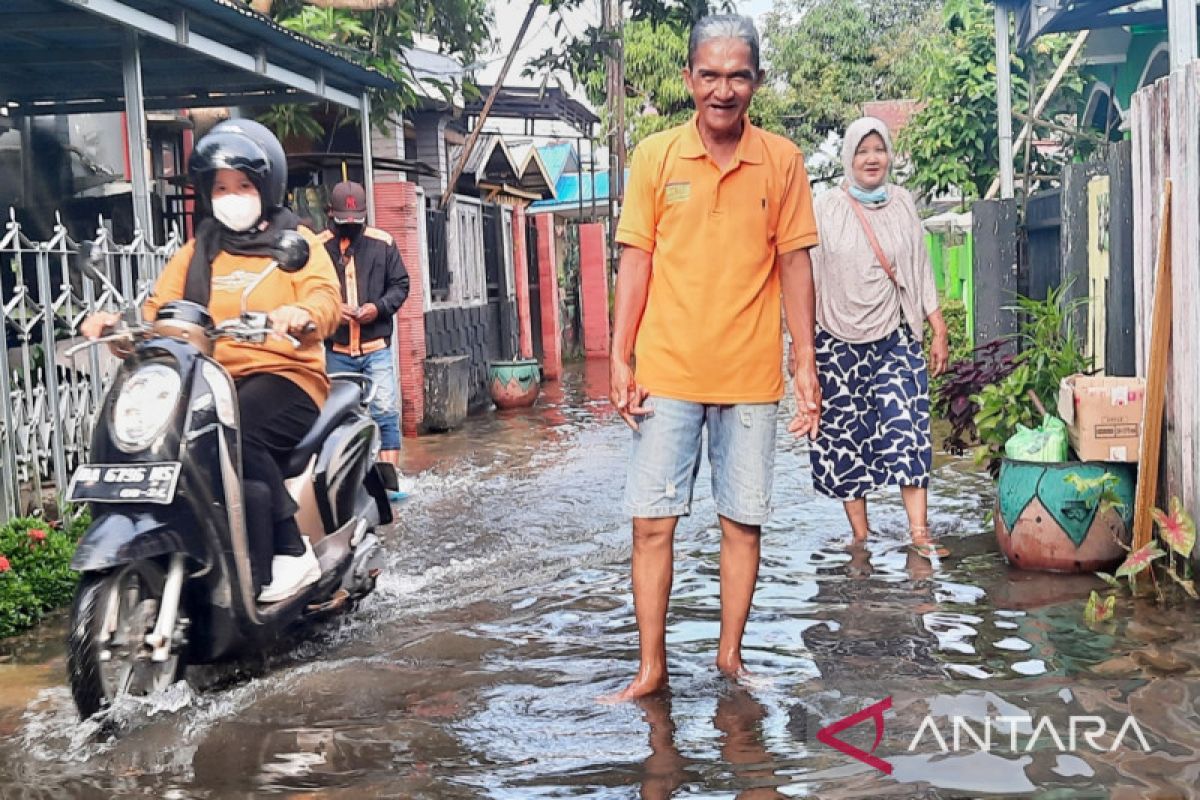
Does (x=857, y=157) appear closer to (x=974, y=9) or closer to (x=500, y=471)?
(x=500, y=471)

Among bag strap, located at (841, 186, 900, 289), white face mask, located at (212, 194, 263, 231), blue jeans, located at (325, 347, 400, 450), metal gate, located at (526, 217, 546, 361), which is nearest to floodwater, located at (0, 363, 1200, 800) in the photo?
bag strap, located at (841, 186, 900, 289)

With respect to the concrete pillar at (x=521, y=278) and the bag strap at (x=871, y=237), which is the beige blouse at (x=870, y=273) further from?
the concrete pillar at (x=521, y=278)

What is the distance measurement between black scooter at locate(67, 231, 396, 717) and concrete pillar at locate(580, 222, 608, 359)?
17.6m

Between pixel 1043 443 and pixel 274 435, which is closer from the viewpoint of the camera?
pixel 274 435

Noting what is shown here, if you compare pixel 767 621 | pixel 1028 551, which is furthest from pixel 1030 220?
pixel 767 621

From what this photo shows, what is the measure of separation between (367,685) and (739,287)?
5.91ft

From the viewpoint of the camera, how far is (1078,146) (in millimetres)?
15969

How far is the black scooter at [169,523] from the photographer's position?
420 centimetres

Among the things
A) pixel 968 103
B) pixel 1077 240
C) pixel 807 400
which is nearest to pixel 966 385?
pixel 1077 240

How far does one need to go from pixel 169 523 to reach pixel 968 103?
14.3 m

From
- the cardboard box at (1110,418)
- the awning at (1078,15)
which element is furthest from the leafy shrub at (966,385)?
the awning at (1078,15)

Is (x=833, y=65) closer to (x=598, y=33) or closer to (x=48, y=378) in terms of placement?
(x=598, y=33)

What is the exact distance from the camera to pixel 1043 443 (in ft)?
Result: 20.4

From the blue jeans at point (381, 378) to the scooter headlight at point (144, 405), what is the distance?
13.2ft
